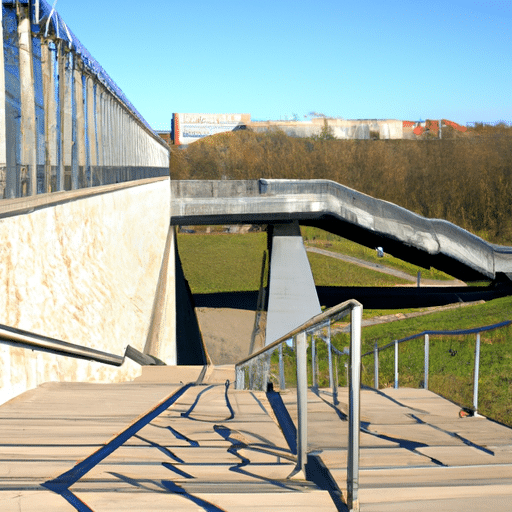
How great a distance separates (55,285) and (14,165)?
131cm

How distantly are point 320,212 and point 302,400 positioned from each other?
1771cm

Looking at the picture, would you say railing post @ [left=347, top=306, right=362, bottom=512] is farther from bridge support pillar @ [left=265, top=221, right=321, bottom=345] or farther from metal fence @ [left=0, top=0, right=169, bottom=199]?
bridge support pillar @ [left=265, top=221, right=321, bottom=345]

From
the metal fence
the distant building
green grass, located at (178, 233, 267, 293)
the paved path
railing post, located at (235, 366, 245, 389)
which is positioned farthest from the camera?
the distant building

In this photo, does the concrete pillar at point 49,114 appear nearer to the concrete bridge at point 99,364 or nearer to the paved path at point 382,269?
the concrete bridge at point 99,364

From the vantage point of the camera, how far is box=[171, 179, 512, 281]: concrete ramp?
20109 millimetres

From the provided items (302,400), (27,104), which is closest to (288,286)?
(27,104)

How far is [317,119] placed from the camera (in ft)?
161

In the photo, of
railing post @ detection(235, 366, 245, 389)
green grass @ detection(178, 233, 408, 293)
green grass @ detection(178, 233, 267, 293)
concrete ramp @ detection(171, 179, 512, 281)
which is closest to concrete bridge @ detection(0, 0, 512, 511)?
railing post @ detection(235, 366, 245, 389)

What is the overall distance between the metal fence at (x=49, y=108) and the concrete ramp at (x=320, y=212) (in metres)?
9.62

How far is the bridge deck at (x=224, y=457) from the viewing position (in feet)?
7.27

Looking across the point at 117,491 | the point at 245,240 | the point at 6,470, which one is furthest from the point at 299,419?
the point at 245,240

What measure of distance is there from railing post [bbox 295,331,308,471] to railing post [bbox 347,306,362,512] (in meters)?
0.52

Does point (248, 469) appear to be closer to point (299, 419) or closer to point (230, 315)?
point (299, 419)

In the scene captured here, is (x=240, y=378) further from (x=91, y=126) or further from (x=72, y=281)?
(x=91, y=126)
